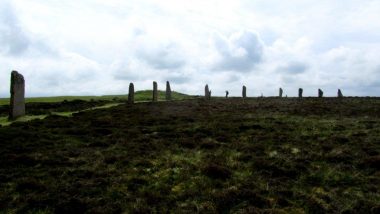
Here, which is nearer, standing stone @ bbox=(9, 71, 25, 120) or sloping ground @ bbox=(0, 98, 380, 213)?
sloping ground @ bbox=(0, 98, 380, 213)

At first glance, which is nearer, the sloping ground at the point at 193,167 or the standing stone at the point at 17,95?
the sloping ground at the point at 193,167

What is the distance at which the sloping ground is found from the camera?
14.3 meters

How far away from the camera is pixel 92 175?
Result: 57.0 ft

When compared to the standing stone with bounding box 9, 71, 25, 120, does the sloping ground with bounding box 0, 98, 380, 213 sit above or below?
below

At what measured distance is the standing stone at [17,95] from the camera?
35.2m

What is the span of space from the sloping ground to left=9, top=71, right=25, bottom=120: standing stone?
4607 mm

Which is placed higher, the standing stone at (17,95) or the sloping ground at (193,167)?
the standing stone at (17,95)

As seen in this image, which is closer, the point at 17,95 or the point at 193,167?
the point at 193,167

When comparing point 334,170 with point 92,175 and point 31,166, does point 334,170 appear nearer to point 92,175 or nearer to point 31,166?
point 92,175

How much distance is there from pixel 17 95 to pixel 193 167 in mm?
22522

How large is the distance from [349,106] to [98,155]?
27.8 meters

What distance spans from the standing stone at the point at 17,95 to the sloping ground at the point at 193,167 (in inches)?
181

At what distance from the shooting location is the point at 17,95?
3569 cm

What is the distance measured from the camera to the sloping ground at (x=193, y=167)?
46.9 ft
